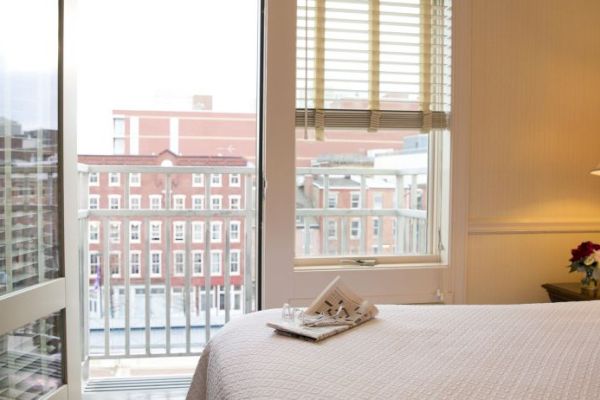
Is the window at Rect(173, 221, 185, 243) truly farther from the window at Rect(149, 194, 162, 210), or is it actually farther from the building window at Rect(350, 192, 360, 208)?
the building window at Rect(350, 192, 360, 208)

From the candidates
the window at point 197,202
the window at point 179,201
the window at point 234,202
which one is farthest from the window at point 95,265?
the window at point 234,202

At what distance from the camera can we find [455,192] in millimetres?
2820

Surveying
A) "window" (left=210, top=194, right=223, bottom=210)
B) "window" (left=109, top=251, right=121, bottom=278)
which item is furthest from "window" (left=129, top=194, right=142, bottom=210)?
"window" (left=210, top=194, right=223, bottom=210)

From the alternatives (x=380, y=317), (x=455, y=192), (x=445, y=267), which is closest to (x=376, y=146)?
(x=455, y=192)

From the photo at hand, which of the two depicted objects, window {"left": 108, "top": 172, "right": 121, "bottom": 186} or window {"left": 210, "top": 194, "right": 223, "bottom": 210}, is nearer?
window {"left": 108, "top": 172, "right": 121, "bottom": 186}

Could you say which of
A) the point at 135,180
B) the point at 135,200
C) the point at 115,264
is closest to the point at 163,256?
the point at 115,264

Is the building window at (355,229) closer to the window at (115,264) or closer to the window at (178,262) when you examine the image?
the window at (178,262)

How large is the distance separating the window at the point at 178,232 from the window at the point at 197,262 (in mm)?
130

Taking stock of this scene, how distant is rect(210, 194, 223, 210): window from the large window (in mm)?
1065

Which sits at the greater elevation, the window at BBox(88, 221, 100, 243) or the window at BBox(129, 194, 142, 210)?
the window at BBox(129, 194, 142, 210)

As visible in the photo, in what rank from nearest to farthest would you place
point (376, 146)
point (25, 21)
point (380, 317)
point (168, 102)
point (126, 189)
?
1. point (380, 317)
2. point (25, 21)
3. point (376, 146)
4. point (126, 189)
5. point (168, 102)

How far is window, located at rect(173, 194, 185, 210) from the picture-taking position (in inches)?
150

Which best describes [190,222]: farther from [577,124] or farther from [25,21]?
[577,124]

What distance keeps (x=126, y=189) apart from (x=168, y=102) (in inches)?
29.4
